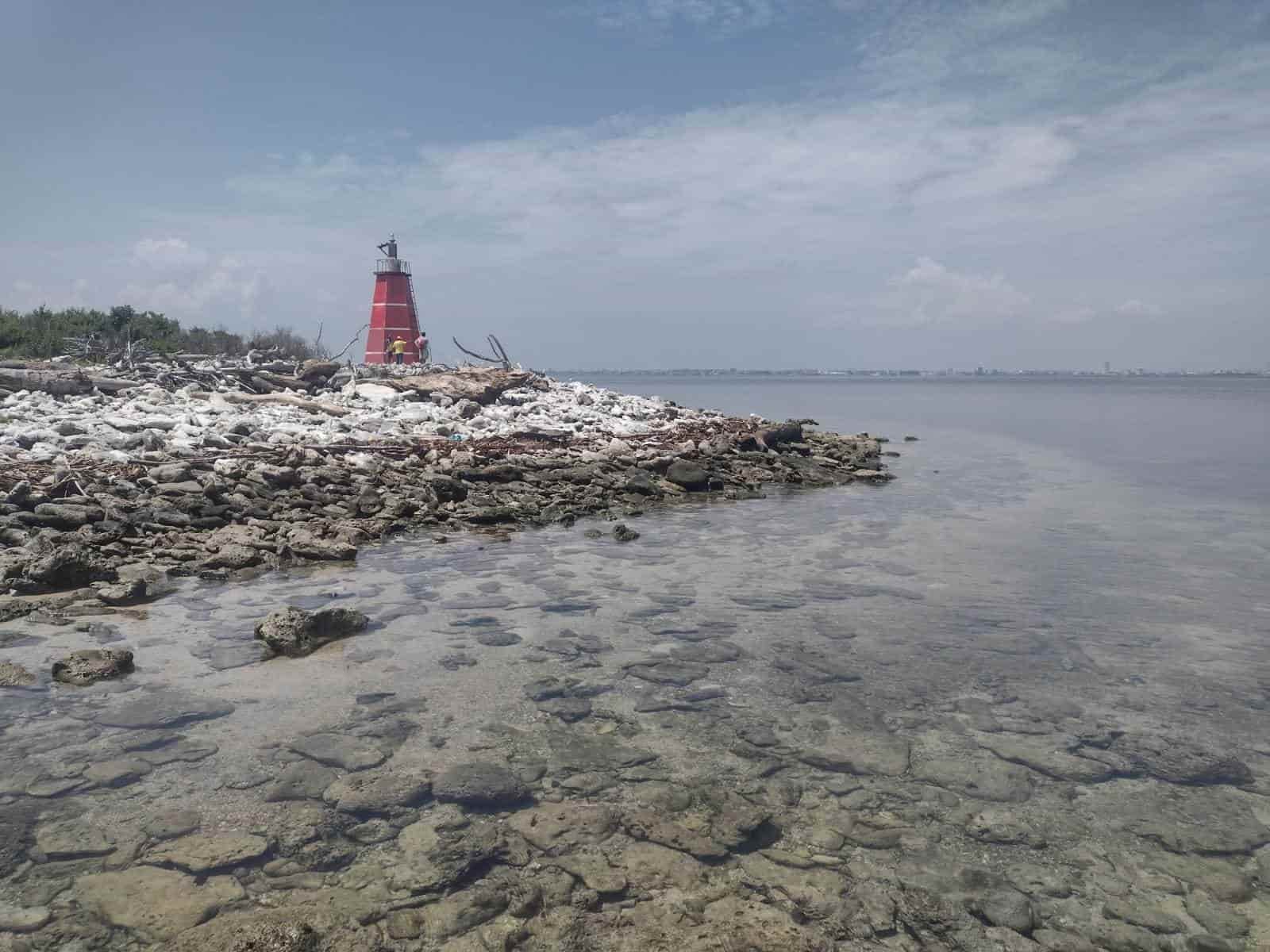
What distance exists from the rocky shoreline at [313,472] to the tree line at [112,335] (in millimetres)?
7924

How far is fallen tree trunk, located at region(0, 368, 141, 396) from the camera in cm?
1767

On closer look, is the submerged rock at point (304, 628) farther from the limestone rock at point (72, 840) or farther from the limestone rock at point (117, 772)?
the limestone rock at point (72, 840)

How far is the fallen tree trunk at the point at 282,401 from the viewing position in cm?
1920

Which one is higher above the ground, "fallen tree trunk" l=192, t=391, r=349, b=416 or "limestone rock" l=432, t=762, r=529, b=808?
"fallen tree trunk" l=192, t=391, r=349, b=416

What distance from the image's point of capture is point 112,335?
2741cm

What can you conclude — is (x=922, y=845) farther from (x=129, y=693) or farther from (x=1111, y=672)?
(x=129, y=693)

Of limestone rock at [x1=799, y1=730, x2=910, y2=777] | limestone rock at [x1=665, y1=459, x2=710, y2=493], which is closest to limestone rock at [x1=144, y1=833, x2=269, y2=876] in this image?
limestone rock at [x1=799, y1=730, x2=910, y2=777]

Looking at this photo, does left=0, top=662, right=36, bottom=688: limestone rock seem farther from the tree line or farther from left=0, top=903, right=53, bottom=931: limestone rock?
the tree line

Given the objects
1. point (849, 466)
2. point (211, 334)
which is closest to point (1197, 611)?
point (849, 466)

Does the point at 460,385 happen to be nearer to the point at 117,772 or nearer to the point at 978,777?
the point at 117,772

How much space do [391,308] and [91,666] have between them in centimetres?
3578

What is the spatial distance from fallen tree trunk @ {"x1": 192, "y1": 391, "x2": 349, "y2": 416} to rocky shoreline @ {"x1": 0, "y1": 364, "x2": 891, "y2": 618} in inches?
2.1

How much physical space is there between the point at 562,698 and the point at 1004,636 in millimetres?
4152

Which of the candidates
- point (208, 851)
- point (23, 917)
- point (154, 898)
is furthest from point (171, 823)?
point (23, 917)
